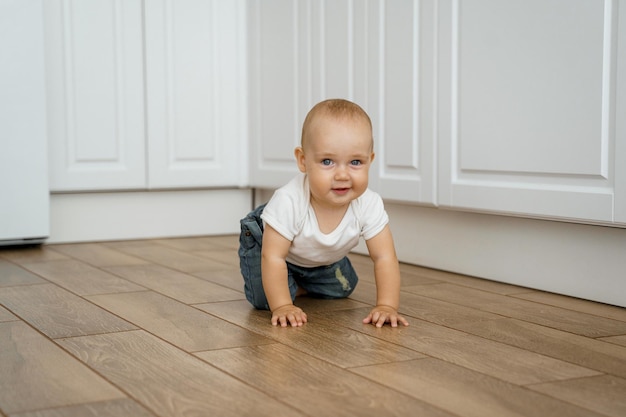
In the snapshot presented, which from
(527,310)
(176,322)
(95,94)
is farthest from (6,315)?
(95,94)

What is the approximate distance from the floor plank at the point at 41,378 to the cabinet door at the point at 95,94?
1383 mm

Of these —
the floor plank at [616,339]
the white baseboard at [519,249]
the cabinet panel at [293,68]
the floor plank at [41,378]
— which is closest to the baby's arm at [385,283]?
the floor plank at [616,339]

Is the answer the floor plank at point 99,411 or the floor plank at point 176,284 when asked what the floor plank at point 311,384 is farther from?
the floor plank at point 176,284

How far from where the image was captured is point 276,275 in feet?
5.36

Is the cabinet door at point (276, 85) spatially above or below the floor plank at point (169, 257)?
above

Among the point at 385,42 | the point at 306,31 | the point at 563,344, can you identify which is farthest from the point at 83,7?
the point at 563,344

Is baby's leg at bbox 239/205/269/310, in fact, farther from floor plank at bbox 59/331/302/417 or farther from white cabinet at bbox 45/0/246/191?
white cabinet at bbox 45/0/246/191

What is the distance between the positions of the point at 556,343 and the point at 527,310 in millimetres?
294

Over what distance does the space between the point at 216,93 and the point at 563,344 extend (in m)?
1.84

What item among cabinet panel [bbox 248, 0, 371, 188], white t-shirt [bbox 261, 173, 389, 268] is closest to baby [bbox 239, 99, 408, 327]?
white t-shirt [bbox 261, 173, 389, 268]

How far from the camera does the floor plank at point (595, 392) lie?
3.57ft

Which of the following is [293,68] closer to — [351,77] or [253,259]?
[351,77]

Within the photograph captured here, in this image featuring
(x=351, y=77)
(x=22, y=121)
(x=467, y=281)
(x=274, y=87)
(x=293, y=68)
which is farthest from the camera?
(x=274, y=87)

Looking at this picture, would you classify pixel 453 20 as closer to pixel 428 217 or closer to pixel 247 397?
pixel 428 217
